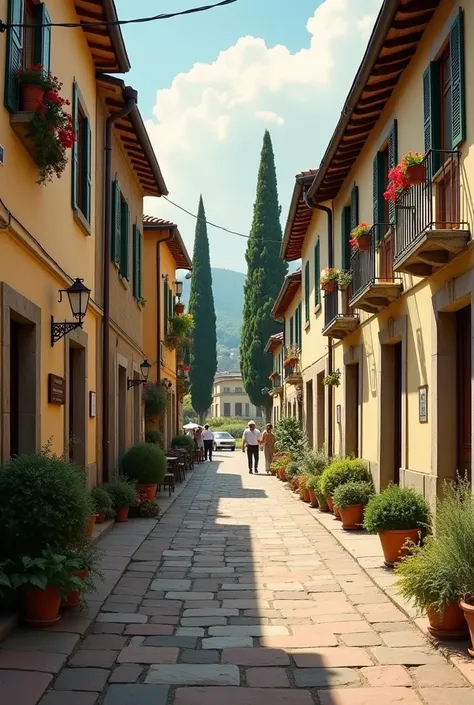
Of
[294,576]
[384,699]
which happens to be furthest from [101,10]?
[384,699]

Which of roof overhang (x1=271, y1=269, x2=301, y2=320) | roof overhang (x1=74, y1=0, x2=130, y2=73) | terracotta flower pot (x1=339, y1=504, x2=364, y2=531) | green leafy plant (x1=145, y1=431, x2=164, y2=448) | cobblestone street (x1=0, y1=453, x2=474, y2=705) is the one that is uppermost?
roof overhang (x1=74, y1=0, x2=130, y2=73)

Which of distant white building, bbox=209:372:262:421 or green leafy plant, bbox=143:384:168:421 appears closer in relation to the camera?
green leafy plant, bbox=143:384:168:421

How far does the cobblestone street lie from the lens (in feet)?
15.6

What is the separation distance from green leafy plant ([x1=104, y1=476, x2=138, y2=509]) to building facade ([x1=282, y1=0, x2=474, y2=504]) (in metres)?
3.57

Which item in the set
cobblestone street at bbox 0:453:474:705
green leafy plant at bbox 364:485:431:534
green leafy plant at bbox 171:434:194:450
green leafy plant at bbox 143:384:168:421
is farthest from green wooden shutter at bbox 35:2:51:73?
green leafy plant at bbox 171:434:194:450

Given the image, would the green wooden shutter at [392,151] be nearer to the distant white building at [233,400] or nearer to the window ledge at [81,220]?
the window ledge at [81,220]

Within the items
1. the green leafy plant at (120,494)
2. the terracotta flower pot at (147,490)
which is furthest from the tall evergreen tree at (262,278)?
the green leafy plant at (120,494)

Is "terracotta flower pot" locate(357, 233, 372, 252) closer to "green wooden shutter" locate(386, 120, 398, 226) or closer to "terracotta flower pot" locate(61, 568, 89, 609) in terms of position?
"green wooden shutter" locate(386, 120, 398, 226)

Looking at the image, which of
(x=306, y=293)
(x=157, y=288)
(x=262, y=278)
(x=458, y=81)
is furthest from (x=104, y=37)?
(x=262, y=278)

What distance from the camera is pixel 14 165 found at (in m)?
7.20

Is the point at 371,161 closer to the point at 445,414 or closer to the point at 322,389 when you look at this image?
the point at 445,414

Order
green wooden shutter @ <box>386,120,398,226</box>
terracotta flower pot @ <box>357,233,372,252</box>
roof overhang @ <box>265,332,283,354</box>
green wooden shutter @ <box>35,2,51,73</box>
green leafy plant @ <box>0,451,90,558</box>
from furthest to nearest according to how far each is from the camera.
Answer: roof overhang @ <box>265,332,283,354</box>, terracotta flower pot @ <box>357,233,372,252</box>, green wooden shutter @ <box>386,120,398,226</box>, green wooden shutter @ <box>35,2,51,73</box>, green leafy plant @ <box>0,451,90,558</box>

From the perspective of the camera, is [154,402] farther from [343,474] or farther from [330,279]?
[343,474]

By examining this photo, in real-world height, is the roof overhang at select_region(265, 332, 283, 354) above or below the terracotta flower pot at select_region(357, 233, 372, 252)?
above
